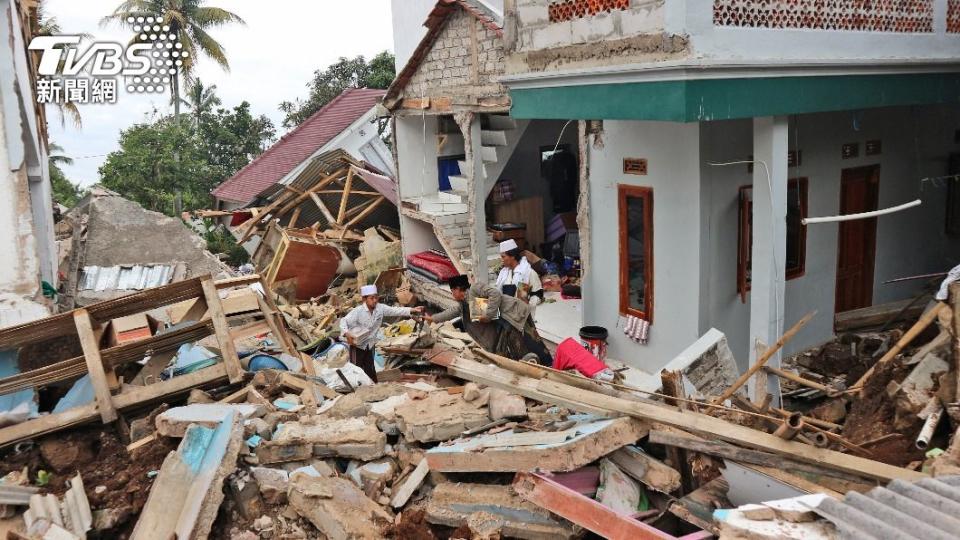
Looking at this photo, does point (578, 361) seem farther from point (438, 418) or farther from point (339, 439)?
point (339, 439)

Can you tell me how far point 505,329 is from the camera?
348 inches

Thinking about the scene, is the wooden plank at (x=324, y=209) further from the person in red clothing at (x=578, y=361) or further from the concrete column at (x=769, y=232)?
the concrete column at (x=769, y=232)

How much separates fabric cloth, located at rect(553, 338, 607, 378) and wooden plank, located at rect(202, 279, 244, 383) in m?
3.31

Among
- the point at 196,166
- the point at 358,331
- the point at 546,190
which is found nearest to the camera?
the point at 358,331

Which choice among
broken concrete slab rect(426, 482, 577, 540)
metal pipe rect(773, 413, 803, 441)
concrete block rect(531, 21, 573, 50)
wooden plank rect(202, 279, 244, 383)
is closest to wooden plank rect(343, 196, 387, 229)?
concrete block rect(531, 21, 573, 50)

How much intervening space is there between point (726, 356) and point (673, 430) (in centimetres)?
244

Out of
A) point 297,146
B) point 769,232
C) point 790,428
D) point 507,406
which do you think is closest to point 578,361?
point 769,232

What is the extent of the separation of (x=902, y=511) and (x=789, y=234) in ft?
21.4

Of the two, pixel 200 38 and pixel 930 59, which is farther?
pixel 200 38

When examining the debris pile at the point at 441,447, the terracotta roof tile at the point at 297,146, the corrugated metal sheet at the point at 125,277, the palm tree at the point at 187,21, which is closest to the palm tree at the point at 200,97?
the palm tree at the point at 187,21

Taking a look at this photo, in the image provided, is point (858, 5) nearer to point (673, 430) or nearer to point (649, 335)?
point (649, 335)

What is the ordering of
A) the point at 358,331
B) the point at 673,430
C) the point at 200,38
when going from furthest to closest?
the point at 200,38
the point at 358,331
the point at 673,430

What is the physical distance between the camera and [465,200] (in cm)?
1457

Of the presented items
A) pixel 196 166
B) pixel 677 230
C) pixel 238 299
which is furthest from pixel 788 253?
pixel 196 166
